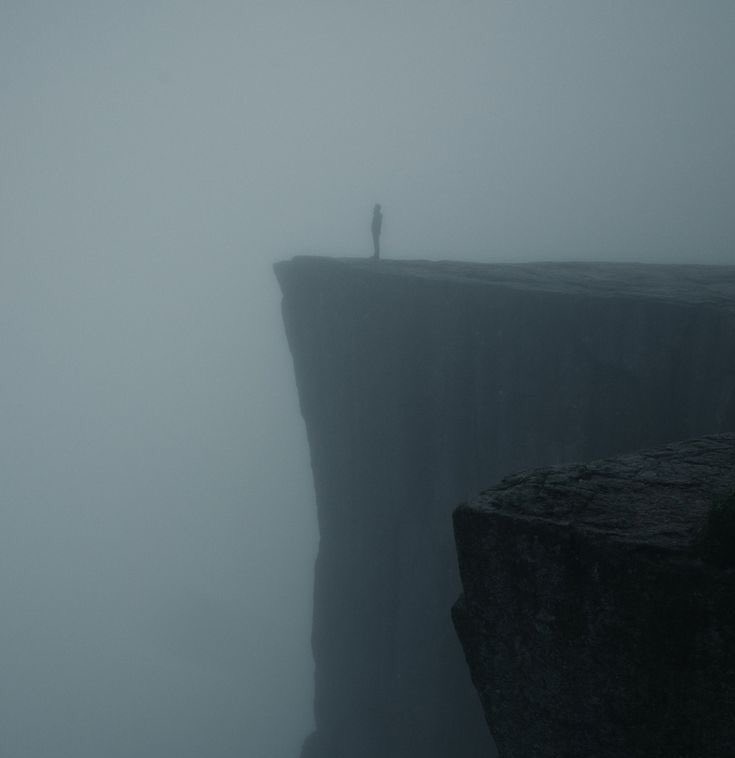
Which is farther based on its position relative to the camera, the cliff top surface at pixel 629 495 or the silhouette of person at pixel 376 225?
the silhouette of person at pixel 376 225

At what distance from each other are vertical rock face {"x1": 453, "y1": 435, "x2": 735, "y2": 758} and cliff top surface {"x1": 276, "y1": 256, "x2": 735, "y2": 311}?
1025 cm

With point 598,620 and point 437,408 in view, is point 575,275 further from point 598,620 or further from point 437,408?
point 598,620

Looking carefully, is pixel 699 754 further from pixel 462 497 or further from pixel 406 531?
pixel 406 531

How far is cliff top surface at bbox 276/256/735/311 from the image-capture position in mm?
14547

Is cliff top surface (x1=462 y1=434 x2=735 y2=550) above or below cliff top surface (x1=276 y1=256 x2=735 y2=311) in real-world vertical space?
below

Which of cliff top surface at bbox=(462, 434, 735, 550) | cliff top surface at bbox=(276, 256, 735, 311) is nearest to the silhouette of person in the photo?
cliff top surface at bbox=(276, 256, 735, 311)

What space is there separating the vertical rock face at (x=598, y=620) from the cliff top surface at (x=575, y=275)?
33.6 ft

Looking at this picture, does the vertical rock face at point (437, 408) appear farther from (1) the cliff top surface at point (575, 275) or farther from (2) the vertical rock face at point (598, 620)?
(2) the vertical rock face at point (598, 620)

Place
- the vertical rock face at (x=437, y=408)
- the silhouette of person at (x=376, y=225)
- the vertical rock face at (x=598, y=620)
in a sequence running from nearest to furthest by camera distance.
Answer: the vertical rock face at (x=598, y=620) < the vertical rock face at (x=437, y=408) < the silhouette of person at (x=376, y=225)

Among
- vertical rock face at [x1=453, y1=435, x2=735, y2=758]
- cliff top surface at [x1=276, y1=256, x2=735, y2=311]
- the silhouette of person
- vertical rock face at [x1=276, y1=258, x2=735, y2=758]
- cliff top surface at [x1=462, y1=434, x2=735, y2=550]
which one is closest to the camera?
vertical rock face at [x1=453, y1=435, x2=735, y2=758]

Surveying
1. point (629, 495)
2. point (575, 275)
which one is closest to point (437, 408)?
point (575, 275)

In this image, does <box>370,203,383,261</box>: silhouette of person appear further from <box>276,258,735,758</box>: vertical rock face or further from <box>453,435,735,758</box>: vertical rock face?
<box>453,435,735,758</box>: vertical rock face

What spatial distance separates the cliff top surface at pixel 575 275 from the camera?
Answer: 573 inches

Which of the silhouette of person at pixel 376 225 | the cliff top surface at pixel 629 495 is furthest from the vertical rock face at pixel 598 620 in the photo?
the silhouette of person at pixel 376 225
